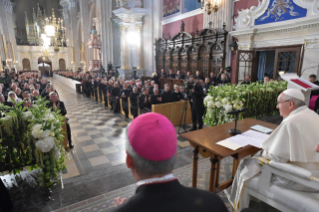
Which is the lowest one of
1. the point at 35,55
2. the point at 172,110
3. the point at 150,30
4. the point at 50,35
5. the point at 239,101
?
the point at 172,110

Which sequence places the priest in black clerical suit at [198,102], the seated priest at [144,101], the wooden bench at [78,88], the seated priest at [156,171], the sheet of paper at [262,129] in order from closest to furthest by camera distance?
the seated priest at [156,171] → the sheet of paper at [262,129] → the priest in black clerical suit at [198,102] → the seated priest at [144,101] → the wooden bench at [78,88]

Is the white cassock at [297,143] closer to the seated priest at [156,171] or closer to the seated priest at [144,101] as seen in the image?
the seated priest at [156,171]

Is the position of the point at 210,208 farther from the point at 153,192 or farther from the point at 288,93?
the point at 288,93

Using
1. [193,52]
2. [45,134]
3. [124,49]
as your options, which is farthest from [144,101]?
[124,49]

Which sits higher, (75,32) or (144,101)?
(75,32)

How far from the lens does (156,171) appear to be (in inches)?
39.1

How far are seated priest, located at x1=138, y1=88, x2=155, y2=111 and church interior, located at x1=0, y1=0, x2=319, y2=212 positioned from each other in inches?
1.6

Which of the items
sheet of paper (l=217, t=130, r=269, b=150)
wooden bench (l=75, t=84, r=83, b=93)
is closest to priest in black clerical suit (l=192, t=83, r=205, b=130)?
sheet of paper (l=217, t=130, r=269, b=150)

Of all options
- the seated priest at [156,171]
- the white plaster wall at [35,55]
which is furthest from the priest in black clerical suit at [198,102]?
the white plaster wall at [35,55]

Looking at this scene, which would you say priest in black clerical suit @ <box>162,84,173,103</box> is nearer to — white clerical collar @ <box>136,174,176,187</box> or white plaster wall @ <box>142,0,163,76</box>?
white clerical collar @ <box>136,174,176,187</box>

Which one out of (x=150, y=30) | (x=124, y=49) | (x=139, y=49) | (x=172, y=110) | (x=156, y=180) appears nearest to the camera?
(x=156, y=180)

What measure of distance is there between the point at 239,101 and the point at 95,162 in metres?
3.66

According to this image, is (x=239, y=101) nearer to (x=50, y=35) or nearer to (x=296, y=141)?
(x=296, y=141)

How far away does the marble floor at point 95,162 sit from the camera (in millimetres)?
3391
